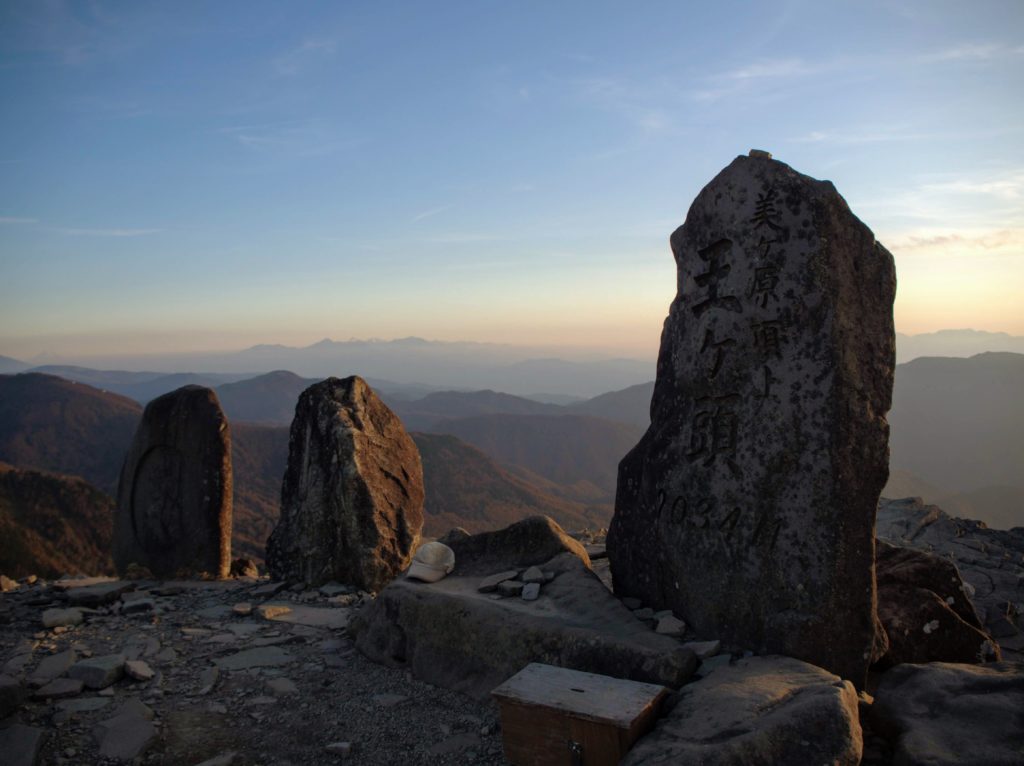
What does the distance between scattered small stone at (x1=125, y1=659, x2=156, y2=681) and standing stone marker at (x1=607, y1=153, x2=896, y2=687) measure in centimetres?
390

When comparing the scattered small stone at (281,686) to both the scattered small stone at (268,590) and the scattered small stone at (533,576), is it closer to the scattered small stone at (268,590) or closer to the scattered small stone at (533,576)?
the scattered small stone at (533,576)

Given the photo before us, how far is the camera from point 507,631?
17.9 feet

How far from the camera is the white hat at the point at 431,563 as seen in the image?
662 cm

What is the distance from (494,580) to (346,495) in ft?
10.1

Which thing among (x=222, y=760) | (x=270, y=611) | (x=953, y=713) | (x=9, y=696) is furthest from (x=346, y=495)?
(x=953, y=713)

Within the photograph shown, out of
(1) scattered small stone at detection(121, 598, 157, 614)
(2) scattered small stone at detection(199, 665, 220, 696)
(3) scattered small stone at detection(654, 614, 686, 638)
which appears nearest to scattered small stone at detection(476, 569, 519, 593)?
(3) scattered small stone at detection(654, 614, 686, 638)

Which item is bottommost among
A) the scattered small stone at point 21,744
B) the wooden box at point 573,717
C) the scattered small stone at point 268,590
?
the scattered small stone at point 268,590

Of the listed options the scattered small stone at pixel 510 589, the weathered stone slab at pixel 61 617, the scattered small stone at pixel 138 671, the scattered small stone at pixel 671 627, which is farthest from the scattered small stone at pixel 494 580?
the weathered stone slab at pixel 61 617

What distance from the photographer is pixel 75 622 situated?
23.1 ft

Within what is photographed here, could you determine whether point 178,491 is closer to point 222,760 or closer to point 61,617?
point 61,617

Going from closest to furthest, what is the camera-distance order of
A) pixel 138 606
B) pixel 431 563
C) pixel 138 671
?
pixel 138 671 → pixel 431 563 → pixel 138 606

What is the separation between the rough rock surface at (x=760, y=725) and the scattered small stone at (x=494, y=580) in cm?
223

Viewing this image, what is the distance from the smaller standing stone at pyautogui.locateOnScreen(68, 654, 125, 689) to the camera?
18.1 ft

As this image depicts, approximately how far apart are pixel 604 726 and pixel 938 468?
42771 millimetres
